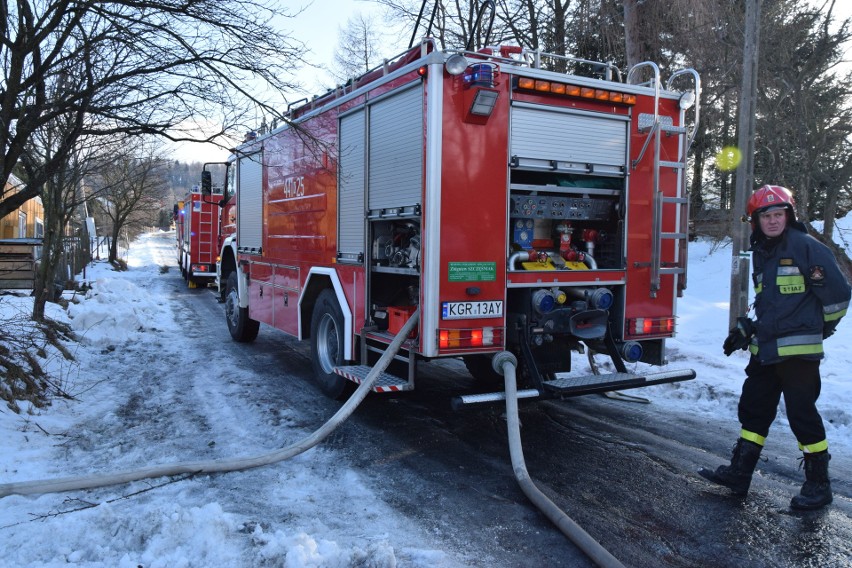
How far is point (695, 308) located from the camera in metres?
13.5

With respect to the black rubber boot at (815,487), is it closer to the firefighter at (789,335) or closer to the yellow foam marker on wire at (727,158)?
the firefighter at (789,335)

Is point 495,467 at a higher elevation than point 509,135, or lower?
lower

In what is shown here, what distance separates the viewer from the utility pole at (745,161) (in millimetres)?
8477

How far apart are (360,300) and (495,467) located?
81.0 inches

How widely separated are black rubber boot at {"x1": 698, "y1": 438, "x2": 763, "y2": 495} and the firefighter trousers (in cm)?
8

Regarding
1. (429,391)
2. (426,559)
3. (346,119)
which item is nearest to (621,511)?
(426,559)

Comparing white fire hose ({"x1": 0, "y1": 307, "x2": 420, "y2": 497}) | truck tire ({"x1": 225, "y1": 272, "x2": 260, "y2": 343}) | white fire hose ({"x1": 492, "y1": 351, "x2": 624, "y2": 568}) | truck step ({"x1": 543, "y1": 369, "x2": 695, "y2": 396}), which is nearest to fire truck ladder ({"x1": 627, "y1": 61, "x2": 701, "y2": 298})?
truck step ({"x1": 543, "y1": 369, "x2": 695, "y2": 396})

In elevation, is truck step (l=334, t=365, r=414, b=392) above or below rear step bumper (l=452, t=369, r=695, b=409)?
below

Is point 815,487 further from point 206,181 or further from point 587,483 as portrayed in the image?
point 206,181

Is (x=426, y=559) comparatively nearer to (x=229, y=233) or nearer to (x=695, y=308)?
(x=229, y=233)

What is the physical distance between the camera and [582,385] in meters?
5.04

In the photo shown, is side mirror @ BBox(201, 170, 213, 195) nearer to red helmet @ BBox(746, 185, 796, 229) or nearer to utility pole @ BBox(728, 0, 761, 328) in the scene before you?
utility pole @ BBox(728, 0, 761, 328)

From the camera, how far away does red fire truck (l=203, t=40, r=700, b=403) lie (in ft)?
16.2

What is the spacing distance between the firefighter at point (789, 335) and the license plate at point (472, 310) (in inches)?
69.4
